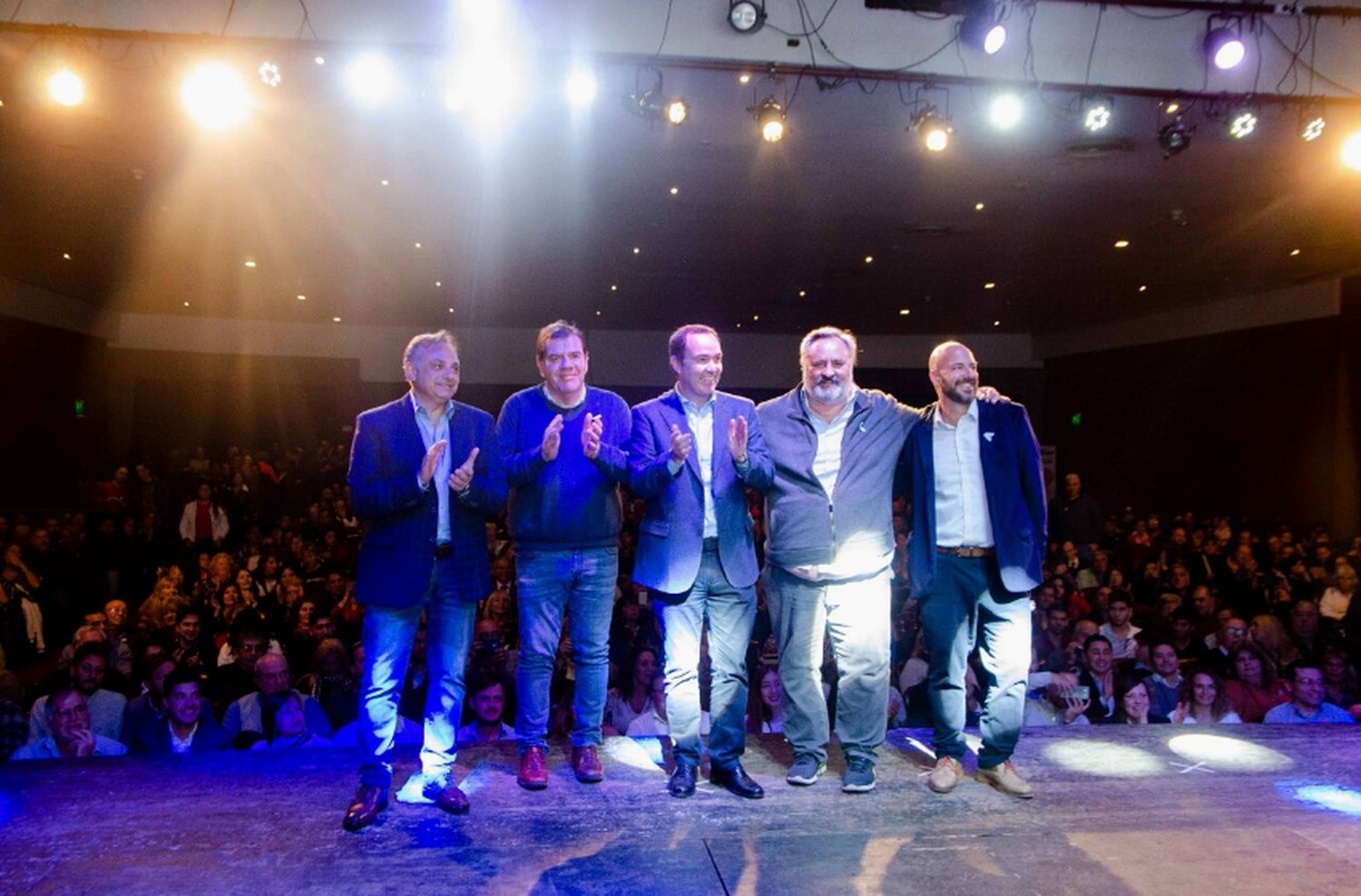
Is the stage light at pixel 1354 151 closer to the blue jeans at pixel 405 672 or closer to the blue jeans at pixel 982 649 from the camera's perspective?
the blue jeans at pixel 982 649

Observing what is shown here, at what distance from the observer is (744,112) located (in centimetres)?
627

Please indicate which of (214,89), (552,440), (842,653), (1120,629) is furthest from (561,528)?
(1120,629)

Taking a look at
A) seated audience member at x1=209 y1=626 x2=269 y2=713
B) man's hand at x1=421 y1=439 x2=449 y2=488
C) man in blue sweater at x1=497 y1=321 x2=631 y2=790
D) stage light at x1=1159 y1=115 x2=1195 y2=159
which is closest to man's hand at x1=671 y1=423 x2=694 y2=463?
man in blue sweater at x1=497 y1=321 x2=631 y2=790

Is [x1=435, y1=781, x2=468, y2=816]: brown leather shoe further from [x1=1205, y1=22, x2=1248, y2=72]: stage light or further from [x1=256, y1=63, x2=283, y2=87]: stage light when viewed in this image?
[x1=1205, y1=22, x2=1248, y2=72]: stage light

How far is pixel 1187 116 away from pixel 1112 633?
12.3 feet

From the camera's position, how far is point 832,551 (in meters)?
3.03

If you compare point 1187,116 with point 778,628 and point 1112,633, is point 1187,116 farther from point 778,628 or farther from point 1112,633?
point 778,628

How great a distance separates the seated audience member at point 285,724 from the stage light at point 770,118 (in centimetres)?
416

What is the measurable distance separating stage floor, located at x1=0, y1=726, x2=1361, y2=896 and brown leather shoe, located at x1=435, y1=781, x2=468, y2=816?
4 centimetres

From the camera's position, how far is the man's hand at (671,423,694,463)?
282cm

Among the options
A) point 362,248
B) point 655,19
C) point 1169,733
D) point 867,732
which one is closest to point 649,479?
point 867,732

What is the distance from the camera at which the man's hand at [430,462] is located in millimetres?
2752

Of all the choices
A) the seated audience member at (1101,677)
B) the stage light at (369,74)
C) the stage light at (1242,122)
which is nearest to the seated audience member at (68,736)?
the stage light at (369,74)

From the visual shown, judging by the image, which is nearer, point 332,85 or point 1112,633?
point 332,85
